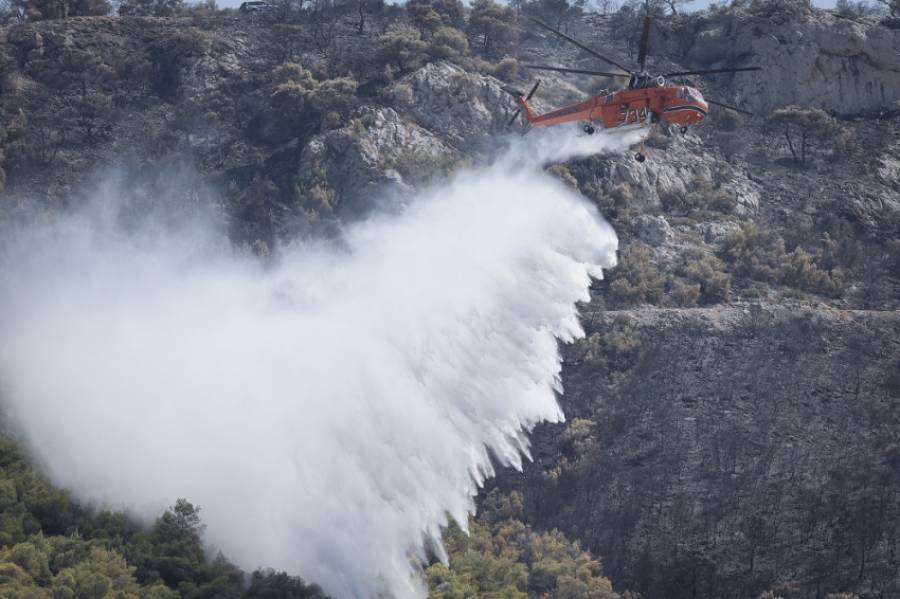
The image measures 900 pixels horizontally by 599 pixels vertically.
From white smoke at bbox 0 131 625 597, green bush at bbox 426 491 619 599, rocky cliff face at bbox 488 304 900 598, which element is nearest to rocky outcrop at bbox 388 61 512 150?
white smoke at bbox 0 131 625 597

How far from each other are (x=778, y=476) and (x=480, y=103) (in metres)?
33.6

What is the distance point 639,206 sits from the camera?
237ft

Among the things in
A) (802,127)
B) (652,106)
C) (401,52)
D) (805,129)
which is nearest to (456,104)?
(401,52)

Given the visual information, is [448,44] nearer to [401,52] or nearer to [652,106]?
[401,52]

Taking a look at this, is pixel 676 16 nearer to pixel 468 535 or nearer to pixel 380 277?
pixel 380 277

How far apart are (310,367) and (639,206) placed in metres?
24.2

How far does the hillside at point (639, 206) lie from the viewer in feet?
169

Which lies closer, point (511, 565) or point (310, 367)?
point (511, 565)

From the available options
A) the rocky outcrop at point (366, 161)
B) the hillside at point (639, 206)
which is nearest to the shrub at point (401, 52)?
the hillside at point (639, 206)

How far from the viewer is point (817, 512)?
51.5 meters

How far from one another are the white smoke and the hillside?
2.33 metres

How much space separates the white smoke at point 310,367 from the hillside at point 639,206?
2331 mm

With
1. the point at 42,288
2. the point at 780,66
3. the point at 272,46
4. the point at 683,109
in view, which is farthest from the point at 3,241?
the point at 780,66

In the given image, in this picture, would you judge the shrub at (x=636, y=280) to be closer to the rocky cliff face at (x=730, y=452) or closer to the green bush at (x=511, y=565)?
the rocky cliff face at (x=730, y=452)
